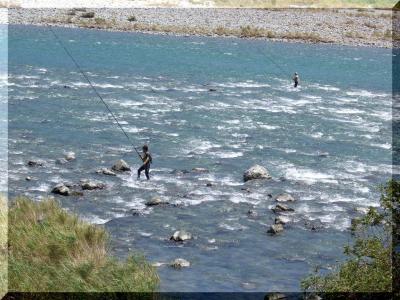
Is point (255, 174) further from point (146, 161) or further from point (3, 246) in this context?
point (3, 246)

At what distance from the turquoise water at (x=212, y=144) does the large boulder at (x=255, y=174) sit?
1.42ft

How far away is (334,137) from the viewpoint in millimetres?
38312

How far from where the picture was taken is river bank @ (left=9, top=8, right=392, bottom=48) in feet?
261

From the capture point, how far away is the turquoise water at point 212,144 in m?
22.5

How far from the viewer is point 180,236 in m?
22.8

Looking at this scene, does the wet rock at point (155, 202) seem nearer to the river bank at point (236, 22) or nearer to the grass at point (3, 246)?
the grass at point (3, 246)

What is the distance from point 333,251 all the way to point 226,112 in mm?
21029

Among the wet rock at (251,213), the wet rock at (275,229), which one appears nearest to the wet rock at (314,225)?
the wet rock at (275,229)

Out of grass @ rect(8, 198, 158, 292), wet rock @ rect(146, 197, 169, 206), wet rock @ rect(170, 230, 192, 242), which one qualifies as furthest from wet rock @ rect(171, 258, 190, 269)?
wet rock @ rect(146, 197, 169, 206)

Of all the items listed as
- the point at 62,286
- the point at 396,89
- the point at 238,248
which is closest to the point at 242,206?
the point at 238,248

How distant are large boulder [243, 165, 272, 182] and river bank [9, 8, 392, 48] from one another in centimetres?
5017

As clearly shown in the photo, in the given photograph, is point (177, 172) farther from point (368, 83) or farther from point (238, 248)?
point (368, 83)

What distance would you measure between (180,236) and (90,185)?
19.5ft

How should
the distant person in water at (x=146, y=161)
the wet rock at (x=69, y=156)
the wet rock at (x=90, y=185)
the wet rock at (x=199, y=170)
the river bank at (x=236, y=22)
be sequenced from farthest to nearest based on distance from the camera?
the river bank at (x=236, y=22) → the wet rock at (x=69, y=156) → the wet rock at (x=199, y=170) → the wet rock at (x=90, y=185) → the distant person in water at (x=146, y=161)
